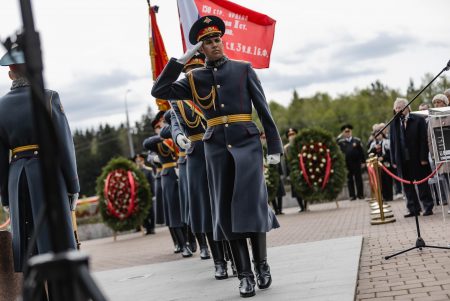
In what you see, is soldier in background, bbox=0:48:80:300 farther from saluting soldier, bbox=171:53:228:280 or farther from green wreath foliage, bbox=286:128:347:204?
green wreath foliage, bbox=286:128:347:204

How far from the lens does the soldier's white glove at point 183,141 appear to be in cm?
803

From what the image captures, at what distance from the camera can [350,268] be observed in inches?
270

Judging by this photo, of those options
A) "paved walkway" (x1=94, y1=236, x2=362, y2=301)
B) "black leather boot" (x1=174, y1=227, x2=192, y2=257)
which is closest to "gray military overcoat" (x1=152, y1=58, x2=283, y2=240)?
"paved walkway" (x1=94, y1=236, x2=362, y2=301)

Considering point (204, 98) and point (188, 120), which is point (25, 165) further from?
point (188, 120)

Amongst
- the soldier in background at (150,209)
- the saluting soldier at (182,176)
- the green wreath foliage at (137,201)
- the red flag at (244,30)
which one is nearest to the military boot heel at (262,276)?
the saluting soldier at (182,176)

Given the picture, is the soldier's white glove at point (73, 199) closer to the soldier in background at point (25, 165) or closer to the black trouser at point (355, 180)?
the soldier in background at point (25, 165)

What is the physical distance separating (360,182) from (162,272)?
44.2ft

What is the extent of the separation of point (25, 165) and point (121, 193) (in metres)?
14.7

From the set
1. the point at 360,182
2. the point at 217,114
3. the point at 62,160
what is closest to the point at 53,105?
the point at 62,160

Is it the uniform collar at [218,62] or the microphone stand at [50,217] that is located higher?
the uniform collar at [218,62]

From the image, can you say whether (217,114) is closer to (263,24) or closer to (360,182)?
(263,24)

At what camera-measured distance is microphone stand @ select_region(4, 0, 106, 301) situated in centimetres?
248

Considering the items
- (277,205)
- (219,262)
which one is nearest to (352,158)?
(277,205)

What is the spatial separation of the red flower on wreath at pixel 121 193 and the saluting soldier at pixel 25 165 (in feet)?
47.7
